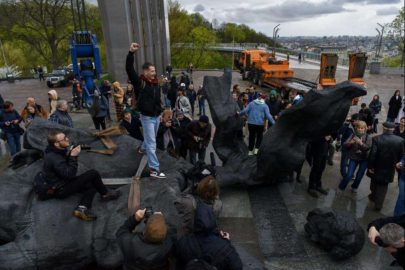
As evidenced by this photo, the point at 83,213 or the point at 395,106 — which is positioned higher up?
the point at 395,106

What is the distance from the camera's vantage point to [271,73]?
18203mm

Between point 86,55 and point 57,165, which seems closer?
point 57,165

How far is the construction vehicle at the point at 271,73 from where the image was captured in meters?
15.9

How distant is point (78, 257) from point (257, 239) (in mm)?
2583

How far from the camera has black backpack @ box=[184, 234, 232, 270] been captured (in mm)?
2434

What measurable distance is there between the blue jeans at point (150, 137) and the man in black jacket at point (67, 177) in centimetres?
83

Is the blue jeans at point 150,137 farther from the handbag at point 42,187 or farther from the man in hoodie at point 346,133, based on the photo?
the man in hoodie at point 346,133

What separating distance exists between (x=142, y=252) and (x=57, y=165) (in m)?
1.68

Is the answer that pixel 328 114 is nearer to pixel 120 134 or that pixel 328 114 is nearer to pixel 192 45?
pixel 120 134

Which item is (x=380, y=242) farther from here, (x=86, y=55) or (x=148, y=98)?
(x=86, y=55)

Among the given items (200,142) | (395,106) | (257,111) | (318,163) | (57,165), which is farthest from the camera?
(395,106)

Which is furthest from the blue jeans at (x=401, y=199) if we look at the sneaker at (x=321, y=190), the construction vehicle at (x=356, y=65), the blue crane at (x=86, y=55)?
the construction vehicle at (x=356, y=65)

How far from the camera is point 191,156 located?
6.42 m

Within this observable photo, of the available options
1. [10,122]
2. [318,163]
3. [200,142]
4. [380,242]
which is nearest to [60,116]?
[10,122]
